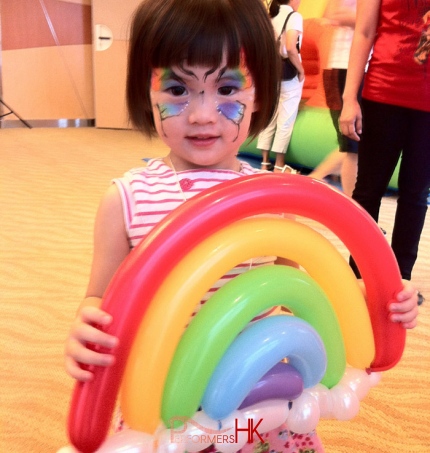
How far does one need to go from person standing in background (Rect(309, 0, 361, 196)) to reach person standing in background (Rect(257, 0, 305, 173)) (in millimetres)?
195

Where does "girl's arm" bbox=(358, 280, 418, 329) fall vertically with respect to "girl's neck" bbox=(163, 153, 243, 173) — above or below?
below

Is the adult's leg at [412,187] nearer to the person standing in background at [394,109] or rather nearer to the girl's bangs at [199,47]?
the person standing in background at [394,109]

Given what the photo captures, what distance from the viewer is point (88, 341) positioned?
0.49m

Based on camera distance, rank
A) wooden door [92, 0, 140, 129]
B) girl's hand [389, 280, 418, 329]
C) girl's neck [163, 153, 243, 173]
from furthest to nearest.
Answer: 1. wooden door [92, 0, 140, 129]
2. girl's neck [163, 153, 243, 173]
3. girl's hand [389, 280, 418, 329]

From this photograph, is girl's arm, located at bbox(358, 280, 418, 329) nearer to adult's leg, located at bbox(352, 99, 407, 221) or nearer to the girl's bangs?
the girl's bangs

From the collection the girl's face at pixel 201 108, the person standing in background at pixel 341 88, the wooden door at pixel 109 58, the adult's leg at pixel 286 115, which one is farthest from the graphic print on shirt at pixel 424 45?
the wooden door at pixel 109 58

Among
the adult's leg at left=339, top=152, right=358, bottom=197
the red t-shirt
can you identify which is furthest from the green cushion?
the red t-shirt

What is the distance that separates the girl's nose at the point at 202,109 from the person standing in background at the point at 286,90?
1728 mm

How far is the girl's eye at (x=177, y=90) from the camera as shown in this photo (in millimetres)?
683

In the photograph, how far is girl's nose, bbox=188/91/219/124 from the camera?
67 centimetres

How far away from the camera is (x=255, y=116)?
2.69 feet

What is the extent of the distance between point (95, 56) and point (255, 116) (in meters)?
5.19

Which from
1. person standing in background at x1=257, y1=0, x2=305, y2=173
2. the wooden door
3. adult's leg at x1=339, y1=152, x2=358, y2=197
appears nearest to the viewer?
adult's leg at x1=339, y1=152, x2=358, y2=197

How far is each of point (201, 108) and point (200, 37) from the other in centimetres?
9
